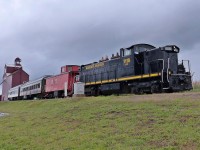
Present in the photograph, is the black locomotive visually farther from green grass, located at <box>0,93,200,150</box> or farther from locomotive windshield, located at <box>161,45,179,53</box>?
green grass, located at <box>0,93,200,150</box>

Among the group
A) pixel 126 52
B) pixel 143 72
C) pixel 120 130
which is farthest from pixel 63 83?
pixel 120 130

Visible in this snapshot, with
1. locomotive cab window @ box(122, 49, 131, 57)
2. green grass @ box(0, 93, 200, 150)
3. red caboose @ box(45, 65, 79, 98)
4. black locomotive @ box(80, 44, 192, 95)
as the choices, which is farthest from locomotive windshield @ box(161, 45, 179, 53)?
red caboose @ box(45, 65, 79, 98)

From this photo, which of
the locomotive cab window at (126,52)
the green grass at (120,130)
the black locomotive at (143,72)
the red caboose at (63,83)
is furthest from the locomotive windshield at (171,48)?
the red caboose at (63,83)

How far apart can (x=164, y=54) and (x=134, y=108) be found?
9.85 meters

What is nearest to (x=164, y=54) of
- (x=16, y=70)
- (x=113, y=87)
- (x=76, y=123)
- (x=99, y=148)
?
(x=113, y=87)

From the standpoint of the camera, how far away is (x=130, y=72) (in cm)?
2369

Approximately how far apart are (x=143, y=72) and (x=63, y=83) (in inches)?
572

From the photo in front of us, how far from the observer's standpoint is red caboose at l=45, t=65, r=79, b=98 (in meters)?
34.2

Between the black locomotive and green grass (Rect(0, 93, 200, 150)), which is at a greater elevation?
the black locomotive

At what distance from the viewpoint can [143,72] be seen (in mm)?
22766

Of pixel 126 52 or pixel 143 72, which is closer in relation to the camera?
pixel 143 72

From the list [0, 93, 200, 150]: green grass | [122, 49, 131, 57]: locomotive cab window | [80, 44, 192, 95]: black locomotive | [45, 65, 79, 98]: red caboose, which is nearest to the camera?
[0, 93, 200, 150]: green grass

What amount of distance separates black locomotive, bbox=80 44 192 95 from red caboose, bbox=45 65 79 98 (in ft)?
21.7

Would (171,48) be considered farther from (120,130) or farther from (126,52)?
(120,130)
